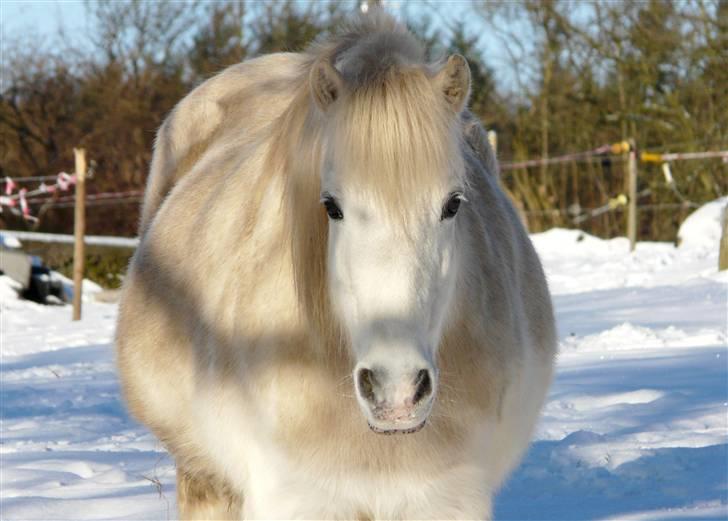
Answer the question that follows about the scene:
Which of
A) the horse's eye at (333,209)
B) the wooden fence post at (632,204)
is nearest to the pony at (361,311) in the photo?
the horse's eye at (333,209)

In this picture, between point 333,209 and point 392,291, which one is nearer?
point 392,291

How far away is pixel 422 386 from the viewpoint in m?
2.14

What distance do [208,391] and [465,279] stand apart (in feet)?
2.32

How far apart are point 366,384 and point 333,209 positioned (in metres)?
0.38

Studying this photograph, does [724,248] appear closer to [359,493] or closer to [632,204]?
[632,204]

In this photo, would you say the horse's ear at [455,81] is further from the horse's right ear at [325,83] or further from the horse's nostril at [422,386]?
the horse's nostril at [422,386]

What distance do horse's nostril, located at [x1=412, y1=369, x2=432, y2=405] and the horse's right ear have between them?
2.07 feet

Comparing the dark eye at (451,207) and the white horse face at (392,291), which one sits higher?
the dark eye at (451,207)

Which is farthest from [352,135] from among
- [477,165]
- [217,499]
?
[217,499]

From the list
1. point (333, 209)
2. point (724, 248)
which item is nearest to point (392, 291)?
point (333, 209)

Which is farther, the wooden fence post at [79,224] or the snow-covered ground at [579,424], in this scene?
the wooden fence post at [79,224]

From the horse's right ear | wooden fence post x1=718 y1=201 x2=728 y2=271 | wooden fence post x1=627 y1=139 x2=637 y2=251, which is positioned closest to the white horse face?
the horse's right ear

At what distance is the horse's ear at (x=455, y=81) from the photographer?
241 centimetres

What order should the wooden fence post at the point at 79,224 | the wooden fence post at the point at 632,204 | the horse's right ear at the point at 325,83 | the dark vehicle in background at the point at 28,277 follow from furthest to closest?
the wooden fence post at the point at 632,204, the dark vehicle in background at the point at 28,277, the wooden fence post at the point at 79,224, the horse's right ear at the point at 325,83
